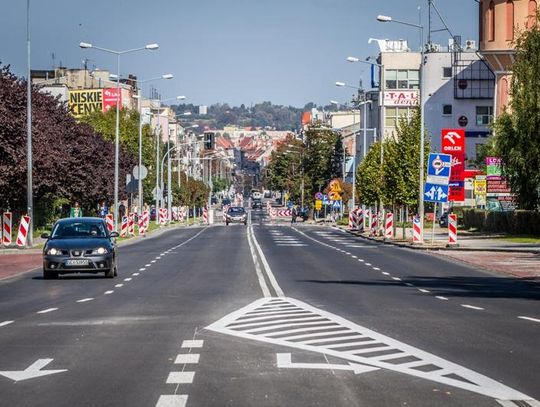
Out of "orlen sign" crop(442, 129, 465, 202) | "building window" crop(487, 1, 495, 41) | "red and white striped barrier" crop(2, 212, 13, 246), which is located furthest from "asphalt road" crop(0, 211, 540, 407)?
"building window" crop(487, 1, 495, 41)

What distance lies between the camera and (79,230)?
32.9 meters

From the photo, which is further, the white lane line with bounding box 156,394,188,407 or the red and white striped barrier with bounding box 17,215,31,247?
the red and white striped barrier with bounding box 17,215,31,247

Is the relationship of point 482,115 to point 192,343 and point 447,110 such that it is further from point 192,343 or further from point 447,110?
point 192,343

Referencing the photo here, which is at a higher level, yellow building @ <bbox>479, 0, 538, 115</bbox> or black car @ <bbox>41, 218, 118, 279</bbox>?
yellow building @ <bbox>479, 0, 538, 115</bbox>

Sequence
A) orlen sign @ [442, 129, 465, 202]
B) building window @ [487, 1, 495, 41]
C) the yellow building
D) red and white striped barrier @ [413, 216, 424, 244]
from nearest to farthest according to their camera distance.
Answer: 1. red and white striped barrier @ [413, 216, 424, 244]
2. orlen sign @ [442, 129, 465, 202]
3. the yellow building
4. building window @ [487, 1, 495, 41]

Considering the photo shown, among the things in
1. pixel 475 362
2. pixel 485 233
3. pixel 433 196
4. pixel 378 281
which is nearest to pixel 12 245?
pixel 433 196

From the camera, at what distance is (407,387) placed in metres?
11.4

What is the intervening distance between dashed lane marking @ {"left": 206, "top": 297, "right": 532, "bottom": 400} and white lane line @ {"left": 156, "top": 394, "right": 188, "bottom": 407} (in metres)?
2.62

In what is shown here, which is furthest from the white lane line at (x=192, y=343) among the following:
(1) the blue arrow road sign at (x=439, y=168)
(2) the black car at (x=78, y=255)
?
(1) the blue arrow road sign at (x=439, y=168)

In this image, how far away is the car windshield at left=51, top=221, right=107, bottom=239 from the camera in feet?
107

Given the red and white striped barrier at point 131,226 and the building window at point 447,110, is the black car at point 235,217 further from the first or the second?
the red and white striped barrier at point 131,226

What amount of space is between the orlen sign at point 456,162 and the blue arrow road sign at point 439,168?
4144mm

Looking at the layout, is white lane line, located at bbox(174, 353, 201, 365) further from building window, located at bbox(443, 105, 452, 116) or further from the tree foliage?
building window, located at bbox(443, 105, 452, 116)

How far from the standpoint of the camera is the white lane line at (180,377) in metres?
11.7
